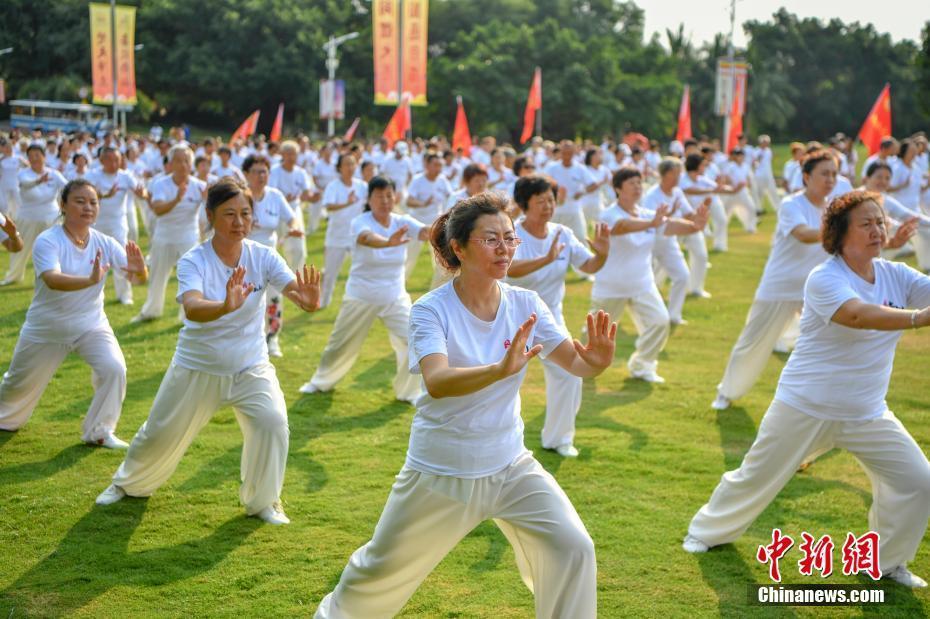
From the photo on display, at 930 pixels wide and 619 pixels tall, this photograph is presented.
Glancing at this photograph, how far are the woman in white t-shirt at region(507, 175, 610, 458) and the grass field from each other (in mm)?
257

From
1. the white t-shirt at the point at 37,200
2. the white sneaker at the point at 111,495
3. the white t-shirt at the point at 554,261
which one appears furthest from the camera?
the white t-shirt at the point at 37,200

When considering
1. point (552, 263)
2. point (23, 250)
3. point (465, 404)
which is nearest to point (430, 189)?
point (23, 250)

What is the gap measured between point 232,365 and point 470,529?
2441 millimetres

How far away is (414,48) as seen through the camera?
87.6 ft

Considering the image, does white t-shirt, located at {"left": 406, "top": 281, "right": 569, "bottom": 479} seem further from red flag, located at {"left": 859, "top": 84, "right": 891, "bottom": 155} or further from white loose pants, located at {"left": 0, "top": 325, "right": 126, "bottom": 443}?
red flag, located at {"left": 859, "top": 84, "right": 891, "bottom": 155}

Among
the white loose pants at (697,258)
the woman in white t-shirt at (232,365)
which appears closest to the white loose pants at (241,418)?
the woman in white t-shirt at (232,365)

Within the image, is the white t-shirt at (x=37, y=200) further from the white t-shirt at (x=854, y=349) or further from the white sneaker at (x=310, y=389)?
the white t-shirt at (x=854, y=349)

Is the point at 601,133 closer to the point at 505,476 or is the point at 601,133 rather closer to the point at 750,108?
the point at 750,108

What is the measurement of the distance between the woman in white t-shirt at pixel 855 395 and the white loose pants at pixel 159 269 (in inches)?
339

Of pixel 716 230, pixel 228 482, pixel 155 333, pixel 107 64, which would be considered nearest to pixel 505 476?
pixel 228 482

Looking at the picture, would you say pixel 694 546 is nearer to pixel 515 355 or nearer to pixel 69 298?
pixel 515 355

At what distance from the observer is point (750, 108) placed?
188 ft

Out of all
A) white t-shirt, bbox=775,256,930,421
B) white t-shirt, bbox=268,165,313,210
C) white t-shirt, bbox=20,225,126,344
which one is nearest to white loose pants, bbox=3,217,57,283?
white t-shirt, bbox=268,165,313,210

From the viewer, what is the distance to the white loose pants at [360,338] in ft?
30.9
